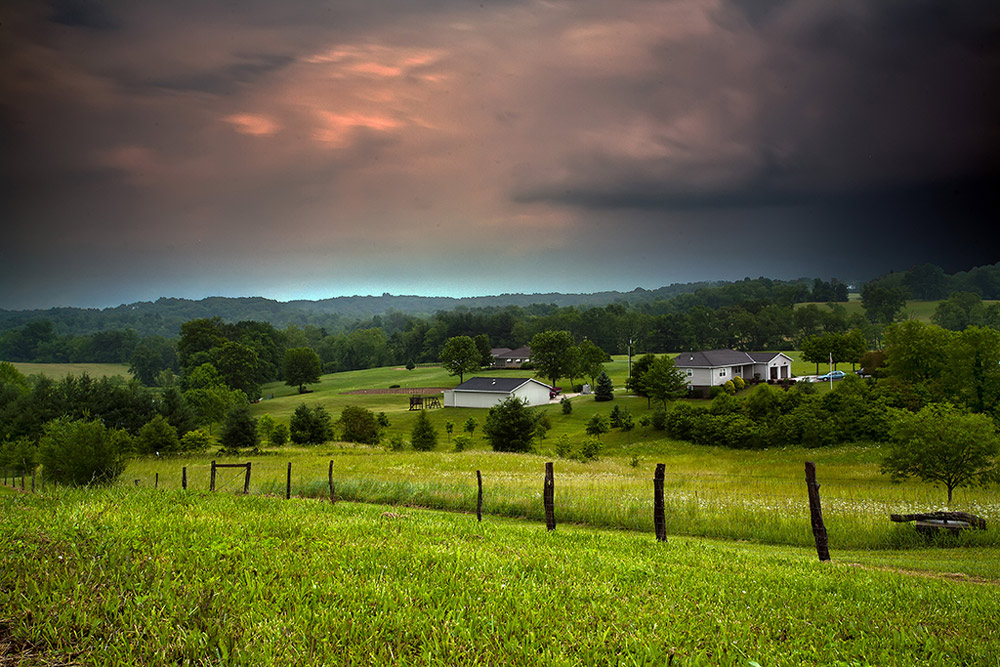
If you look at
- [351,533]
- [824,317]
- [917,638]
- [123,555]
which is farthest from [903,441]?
[824,317]

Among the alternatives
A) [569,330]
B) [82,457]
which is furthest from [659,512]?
[569,330]

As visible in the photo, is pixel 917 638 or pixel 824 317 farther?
pixel 824 317

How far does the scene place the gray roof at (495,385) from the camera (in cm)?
8375

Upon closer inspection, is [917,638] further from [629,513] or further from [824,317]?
[824,317]

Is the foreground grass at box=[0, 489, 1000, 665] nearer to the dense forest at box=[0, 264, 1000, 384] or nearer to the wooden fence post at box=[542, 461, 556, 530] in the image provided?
the wooden fence post at box=[542, 461, 556, 530]

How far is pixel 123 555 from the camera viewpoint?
666 centimetres

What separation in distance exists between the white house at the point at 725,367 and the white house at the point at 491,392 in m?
20.9

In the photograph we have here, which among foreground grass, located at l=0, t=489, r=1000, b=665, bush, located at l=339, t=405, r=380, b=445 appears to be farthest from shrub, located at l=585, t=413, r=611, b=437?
foreground grass, located at l=0, t=489, r=1000, b=665

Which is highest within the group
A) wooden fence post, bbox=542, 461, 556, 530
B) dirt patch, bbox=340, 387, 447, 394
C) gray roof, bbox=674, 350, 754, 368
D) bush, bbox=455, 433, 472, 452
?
gray roof, bbox=674, 350, 754, 368

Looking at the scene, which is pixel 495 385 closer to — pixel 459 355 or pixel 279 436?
pixel 459 355

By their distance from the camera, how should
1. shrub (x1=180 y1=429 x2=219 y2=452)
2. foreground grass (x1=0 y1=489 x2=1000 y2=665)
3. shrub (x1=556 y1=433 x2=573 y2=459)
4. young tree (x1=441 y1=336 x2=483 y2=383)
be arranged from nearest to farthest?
foreground grass (x1=0 y1=489 x2=1000 y2=665), shrub (x1=556 y1=433 x2=573 y2=459), shrub (x1=180 y1=429 x2=219 y2=452), young tree (x1=441 y1=336 x2=483 y2=383)

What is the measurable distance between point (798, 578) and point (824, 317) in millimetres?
151684

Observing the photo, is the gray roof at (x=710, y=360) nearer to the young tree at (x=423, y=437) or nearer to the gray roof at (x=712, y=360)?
the gray roof at (x=712, y=360)

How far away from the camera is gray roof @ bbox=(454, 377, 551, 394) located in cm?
8375
